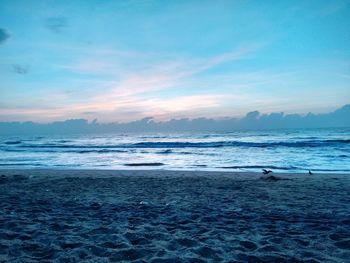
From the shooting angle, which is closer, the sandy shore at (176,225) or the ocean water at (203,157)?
the sandy shore at (176,225)

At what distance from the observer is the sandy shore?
3.69 m

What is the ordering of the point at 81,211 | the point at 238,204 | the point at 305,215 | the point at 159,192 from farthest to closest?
the point at 159,192, the point at 238,204, the point at 81,211, the point at 305,215

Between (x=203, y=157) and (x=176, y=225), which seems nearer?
(x=176, y=225)

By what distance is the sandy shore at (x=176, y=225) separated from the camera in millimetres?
3686

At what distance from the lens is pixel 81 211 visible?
19.7 feet

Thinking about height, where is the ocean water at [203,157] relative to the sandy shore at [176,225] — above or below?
below

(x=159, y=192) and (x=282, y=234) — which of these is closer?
(x=282, y=234)

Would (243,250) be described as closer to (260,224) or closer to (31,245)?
(260,224)

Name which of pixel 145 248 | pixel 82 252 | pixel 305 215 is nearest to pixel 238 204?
pixel 305 215

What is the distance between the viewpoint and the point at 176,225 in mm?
4902

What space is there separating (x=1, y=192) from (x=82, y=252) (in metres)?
6.04

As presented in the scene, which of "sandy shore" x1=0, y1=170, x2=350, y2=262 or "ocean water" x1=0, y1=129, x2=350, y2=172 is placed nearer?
"sandy shore" x1=0, y1=170, x2=350, y2=262

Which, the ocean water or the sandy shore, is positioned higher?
the sandy shore

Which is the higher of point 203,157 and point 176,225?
point 176,225
